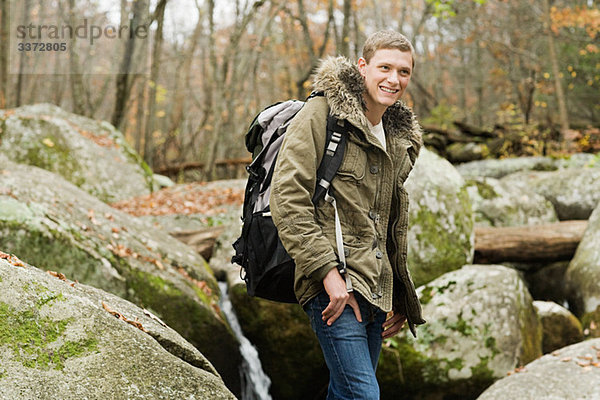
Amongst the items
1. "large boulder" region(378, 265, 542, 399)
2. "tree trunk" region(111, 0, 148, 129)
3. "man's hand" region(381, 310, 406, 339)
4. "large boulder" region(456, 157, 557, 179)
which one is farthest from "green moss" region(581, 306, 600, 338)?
"tree trunk" region(111, 0, 148, 129)

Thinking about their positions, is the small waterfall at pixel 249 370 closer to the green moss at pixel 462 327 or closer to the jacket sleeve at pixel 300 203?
the green moss at pixel 462 327

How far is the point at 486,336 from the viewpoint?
5582mm

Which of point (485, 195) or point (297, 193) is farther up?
point (297, 193)

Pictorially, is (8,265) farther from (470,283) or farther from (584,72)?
(584,72)

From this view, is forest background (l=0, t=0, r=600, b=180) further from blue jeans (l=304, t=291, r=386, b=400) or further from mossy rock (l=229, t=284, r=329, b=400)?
blue jeans (l=304, t=291, r=386, b=400)

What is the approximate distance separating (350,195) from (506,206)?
7.00 metres

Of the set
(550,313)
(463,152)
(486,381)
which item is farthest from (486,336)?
(463,152)

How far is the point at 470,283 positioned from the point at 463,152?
976 cm

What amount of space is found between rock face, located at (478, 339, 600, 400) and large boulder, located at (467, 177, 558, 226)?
4185mm

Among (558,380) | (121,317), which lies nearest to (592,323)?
(558,380)

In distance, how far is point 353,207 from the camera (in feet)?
8.58

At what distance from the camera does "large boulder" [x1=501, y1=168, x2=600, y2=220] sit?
9.53 meters

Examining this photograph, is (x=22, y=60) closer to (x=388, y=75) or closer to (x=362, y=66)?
(x=362, y=66)

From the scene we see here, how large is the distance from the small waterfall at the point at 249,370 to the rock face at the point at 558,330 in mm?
3083
